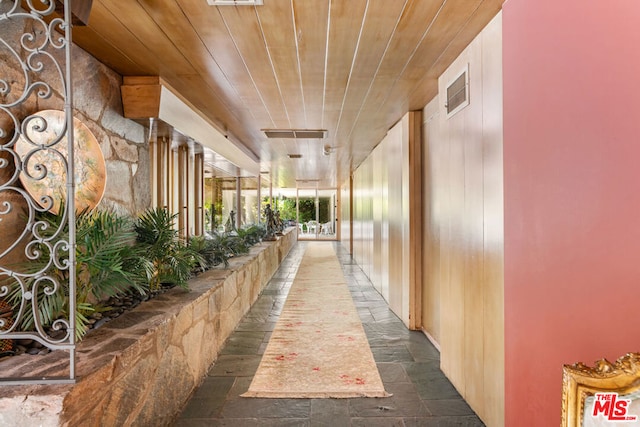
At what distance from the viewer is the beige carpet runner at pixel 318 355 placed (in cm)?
236

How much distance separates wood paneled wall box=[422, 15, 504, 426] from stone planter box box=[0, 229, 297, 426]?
6.04 feet

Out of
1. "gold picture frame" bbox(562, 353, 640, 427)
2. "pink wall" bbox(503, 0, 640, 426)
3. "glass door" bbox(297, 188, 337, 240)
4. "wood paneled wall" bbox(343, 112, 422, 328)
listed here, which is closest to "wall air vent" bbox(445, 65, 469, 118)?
"pink wall" bbox(503, 0, 640, 426)

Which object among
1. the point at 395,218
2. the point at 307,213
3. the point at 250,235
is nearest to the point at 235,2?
the point at 395,218

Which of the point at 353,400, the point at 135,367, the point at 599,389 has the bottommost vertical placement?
the point at 353,400

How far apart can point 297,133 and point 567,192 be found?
10.8 ft

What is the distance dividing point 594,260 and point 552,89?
2.27 feet

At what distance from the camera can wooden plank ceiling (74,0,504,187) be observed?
1.68m

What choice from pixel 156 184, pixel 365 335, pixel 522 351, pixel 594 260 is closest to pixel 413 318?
pixel 365 335

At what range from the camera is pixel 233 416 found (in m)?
2.07

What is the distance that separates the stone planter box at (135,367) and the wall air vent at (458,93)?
2.25 m

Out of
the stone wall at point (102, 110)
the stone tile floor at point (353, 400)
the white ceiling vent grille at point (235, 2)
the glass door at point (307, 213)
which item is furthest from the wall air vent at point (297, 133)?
the glass door at point (307, 213)

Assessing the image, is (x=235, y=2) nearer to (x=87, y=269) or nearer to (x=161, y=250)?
(x=87, y=269)

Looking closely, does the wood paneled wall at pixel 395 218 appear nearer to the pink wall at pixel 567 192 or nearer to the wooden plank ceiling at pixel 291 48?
the wooden plank ceiling at pixel 291 48

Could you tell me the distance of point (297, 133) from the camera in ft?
13.8
